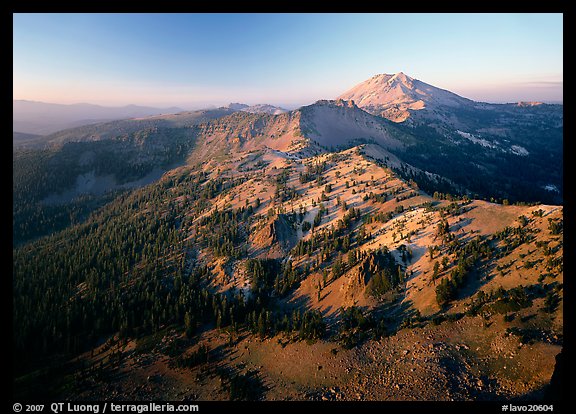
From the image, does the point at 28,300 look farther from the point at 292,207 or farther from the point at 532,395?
the point at 532,395

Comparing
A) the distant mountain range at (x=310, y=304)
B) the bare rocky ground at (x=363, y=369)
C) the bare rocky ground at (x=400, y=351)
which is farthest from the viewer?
the distant mountain range at (x=310, y=304)

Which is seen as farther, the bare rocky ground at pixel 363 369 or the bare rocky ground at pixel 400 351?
the bare rocky ground at pixel 400 351

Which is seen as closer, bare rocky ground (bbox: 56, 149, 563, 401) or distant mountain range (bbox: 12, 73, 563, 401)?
bare rocky ground (bbox: 56, 149, 563, 401)

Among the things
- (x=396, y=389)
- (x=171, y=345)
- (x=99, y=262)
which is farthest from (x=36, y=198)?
(x=396, y=389)

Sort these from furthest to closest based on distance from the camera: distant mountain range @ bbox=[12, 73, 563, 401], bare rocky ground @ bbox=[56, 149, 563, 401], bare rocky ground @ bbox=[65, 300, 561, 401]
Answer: distant mountain range @ bbox=[12, 73, 563, 401], bare rocky ground @ bbox=[56, 149, 563, 401], bare rocky ground @ bbox=[65, 300, 561, 401]

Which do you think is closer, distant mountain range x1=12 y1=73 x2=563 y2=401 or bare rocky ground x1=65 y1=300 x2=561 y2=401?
bare rocky ground x1=65 y1=300 x2=561 y2=401

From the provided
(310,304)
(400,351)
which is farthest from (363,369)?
(310,304)

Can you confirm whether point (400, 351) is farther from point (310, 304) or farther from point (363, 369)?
point (310, 304)

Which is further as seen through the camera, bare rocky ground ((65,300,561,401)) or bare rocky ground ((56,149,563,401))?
bare rocky ground ((56,149,563,401))

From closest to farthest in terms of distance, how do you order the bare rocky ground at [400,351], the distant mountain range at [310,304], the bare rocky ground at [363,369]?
1. the bare rocky ground at [363,369]
2. the bare rocky ground at [400,351]
3. the distant mountain range at [310,304]

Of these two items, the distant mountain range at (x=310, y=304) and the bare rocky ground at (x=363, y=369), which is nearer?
the bare rocky ground at (x=363, y=369)

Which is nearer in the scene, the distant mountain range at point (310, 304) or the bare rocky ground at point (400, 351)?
the bare rocky ground at point (400, 351)

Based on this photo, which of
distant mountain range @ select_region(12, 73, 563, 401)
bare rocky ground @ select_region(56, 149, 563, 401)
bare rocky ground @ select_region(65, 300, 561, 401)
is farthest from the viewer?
distant mountain range @ select_region(12, 73, 563, 401)
